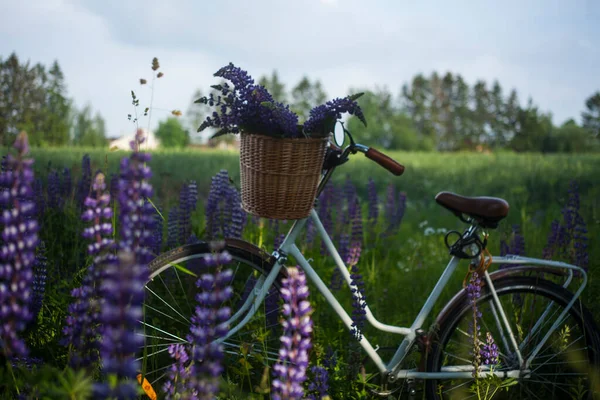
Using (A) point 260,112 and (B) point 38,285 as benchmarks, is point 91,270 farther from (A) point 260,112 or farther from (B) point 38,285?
(B) point 38,285

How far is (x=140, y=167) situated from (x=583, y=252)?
12.1ft

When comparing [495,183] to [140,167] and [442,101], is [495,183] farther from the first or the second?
[442,101]

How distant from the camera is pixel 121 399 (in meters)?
1.27

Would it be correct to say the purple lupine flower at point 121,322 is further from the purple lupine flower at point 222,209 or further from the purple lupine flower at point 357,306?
the purple lupine flower at point 222,209

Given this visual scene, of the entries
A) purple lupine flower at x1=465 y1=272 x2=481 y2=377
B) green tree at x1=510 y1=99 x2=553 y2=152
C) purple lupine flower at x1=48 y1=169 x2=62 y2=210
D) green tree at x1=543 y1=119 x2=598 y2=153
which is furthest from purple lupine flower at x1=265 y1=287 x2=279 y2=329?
green tree at x1=510 y1=99 x2=553 y2=152

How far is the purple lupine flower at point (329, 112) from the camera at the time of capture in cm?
221

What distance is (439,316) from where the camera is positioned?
9.00 ft

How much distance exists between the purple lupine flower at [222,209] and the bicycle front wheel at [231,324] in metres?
0.32

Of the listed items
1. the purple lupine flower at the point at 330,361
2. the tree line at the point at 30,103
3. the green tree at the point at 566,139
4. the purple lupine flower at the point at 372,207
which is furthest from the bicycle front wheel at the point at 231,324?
the green tree at the point at 566,139

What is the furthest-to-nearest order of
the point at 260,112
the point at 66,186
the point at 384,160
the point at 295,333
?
the point at 66,186 → the point at 384,160 → the point at 260,112 → the point at 295,333

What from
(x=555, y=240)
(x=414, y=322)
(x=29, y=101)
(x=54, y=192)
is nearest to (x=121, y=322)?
(x=414, y=322)

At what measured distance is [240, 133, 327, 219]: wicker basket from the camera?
87.0 inches

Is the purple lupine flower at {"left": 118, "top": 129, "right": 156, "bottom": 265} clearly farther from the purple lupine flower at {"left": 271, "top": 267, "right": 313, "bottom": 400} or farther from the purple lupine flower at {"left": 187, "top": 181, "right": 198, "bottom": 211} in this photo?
the purple lupine flower at {"left": 187, "top": 181, "right": 198, "bottom": 211}

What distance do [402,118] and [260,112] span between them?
50.3m
